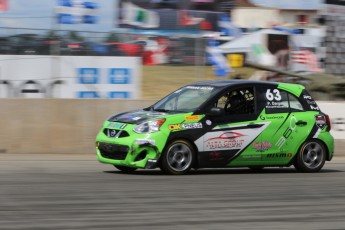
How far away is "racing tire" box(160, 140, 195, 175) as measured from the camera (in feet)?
39.6

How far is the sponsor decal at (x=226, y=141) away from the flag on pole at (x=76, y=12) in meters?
14.3

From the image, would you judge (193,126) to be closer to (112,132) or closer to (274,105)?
(112,132)

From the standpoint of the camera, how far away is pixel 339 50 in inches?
919

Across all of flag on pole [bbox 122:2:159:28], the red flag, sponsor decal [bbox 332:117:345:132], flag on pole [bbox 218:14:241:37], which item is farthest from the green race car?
flag on pole [bbox 218:14:241:37]

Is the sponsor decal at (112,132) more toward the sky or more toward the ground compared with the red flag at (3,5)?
more toward the ground

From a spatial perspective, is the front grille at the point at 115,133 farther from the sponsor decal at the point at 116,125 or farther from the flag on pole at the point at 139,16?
the flag on pole at the point at 139,16

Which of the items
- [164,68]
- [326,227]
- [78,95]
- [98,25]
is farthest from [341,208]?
[98,25]

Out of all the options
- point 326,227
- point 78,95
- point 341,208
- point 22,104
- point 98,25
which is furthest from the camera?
point 98,25

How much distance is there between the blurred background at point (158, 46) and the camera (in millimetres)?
18844

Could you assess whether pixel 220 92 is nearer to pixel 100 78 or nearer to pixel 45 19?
pixel 100 78

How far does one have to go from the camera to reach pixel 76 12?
88.6ft

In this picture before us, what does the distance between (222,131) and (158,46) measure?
10284mm

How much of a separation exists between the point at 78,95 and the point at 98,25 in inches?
341

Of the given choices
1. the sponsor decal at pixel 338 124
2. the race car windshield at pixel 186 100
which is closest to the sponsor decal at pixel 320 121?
the race car windshield at pixel 186 100
